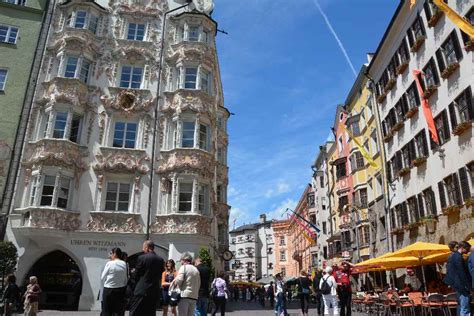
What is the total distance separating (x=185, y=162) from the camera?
24828mm

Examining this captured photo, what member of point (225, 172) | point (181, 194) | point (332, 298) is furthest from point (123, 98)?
point (332, 298)

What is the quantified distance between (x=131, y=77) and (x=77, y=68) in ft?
11.7

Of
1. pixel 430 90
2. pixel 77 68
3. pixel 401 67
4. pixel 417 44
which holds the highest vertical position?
pixel 401 67

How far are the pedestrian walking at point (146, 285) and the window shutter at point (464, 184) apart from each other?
1674cm

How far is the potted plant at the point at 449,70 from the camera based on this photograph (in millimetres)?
20145

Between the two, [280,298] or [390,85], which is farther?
[390,85]

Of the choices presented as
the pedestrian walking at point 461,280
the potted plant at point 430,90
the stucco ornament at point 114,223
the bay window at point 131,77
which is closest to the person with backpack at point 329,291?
the pedestrian walking at point 461,280

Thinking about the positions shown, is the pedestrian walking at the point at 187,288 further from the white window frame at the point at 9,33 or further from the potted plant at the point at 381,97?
the potted plant at the point at 381,97

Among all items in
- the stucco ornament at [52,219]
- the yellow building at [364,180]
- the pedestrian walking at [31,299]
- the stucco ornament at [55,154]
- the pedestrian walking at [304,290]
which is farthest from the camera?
the yellow building at [364,180]

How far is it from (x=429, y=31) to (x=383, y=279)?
21.5m

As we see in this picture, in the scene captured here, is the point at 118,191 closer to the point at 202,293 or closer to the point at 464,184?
the point at 202,293

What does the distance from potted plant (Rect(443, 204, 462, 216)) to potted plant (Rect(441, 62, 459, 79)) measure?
275 inches

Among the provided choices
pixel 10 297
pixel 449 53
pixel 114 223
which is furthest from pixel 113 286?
pixel 449 53

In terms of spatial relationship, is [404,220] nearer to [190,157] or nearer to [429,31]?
[429,31]
